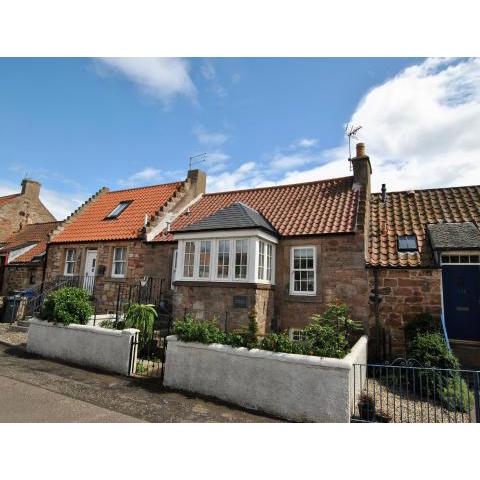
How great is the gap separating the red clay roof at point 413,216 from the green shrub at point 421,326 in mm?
1757

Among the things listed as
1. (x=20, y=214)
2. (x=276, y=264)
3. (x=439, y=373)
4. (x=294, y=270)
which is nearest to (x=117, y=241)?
(x=276, y=264)

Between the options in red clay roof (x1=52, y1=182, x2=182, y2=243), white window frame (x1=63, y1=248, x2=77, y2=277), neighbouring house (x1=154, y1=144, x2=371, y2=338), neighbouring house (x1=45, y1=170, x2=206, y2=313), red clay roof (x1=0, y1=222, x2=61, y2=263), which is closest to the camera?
neighbouring house (x1=154, y1=144, x2=371, y2=338)

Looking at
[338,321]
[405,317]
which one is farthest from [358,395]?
[405,317]

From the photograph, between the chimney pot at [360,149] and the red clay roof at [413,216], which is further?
the chimney pot at [360,149]

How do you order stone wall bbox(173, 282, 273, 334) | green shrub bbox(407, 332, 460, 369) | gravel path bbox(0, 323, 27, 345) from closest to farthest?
green shrub bbox(407, 332, 460, 369)
stone wall bbox(173, 282, 273, 334)
gravel path bbox(0, 323, 27, 345)

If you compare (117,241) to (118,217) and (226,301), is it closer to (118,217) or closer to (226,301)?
(118,217)

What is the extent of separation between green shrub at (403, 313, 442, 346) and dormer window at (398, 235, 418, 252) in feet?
7.82

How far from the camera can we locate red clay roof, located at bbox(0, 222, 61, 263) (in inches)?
876

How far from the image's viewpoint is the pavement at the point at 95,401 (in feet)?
20.1

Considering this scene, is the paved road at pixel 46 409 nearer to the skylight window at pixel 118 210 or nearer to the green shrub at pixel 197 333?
the green shrub at pixel 197 333

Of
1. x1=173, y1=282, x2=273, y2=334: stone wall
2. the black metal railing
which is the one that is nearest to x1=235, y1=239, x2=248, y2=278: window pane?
x1=173, y1=282, x2=273, y2=334: stone wall

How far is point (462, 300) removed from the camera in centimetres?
1098

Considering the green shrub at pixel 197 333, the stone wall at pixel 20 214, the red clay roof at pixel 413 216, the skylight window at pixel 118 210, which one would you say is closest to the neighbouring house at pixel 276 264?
the red clay roof at pixel 413 216

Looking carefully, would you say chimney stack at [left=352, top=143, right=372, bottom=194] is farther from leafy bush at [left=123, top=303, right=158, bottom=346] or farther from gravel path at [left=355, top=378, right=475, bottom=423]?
leafy bush at [left=123, top=303, right=158, bottom=346]
